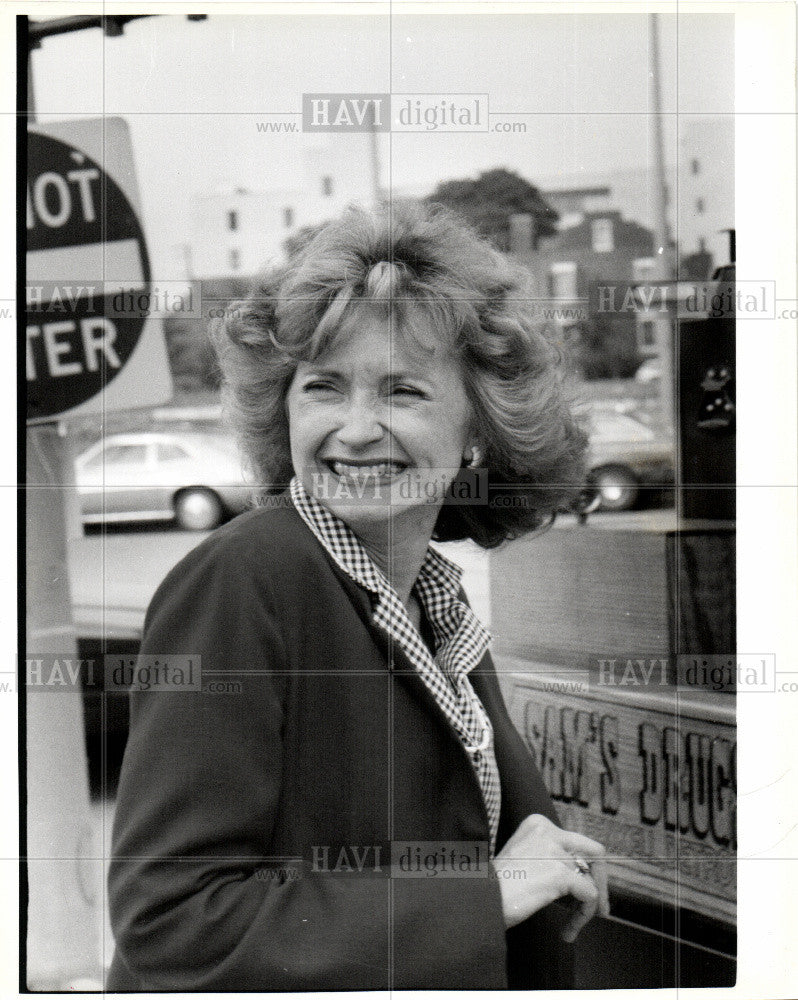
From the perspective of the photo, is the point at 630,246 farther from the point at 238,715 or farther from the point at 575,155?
the point at 238,715

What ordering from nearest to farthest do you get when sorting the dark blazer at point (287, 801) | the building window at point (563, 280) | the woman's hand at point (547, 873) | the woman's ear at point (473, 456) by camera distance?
the dark blazer at point (287, 801) → the woman's hand at point (547, 873) → the woman's ear at point (473, 456) → the building window at point (563, 280)

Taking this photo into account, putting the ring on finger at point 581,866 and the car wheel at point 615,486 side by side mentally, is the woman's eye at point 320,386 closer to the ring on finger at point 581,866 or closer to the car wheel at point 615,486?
the car wheel at point 615,486

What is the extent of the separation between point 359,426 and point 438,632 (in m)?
0.42

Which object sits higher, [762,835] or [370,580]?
[370,580]

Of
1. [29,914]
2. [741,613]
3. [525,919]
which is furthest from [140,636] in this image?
[741,613]

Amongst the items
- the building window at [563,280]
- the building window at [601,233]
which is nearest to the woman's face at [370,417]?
the building window at [563,280]

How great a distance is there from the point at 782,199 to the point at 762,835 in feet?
4.30

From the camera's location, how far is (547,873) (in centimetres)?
187

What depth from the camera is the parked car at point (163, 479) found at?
6.79 feet

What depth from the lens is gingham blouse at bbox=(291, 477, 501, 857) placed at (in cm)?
188

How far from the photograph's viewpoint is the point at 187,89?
2.12 m

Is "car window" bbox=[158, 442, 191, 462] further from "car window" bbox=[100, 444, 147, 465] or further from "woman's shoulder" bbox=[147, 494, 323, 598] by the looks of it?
"woman's shoulder" bbox=[147, 494, 323, 598]

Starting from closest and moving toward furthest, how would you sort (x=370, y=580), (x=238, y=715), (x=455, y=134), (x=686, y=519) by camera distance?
1. (x=238, y=715)
2. (x=370, y=580)
3. (x=455, y=134)
4. (x=686, y=519)

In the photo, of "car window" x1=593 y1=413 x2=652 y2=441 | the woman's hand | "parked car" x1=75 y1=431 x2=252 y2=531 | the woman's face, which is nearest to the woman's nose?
the woman's face
